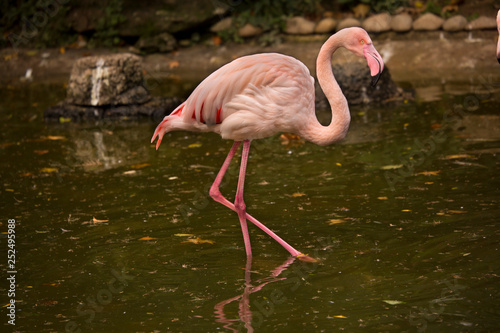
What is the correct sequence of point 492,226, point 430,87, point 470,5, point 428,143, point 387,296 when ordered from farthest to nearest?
point 470,5 < point 430,87 < point 428,143 < point 492,226 < point 387,296

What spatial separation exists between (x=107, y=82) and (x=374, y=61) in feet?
17.4

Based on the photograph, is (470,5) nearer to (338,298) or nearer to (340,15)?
(340,15)

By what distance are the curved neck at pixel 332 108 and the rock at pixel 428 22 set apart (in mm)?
7619

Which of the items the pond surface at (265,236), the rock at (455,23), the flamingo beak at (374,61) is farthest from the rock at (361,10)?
the flamingo beak at (374,61)

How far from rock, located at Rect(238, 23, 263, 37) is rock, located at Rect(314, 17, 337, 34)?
3.79 feet

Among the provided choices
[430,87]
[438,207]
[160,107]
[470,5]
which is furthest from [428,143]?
[470,5]

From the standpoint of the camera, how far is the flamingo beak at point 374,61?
432cm

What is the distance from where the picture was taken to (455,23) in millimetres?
11414

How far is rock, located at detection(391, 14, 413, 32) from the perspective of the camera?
11805 millimetres

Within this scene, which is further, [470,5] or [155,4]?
[155,4]

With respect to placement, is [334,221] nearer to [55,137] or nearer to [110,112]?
[55,137]

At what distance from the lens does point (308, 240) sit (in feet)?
15.6

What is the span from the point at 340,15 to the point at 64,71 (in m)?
5.35

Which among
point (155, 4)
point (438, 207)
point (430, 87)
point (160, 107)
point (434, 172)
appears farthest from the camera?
point (155, 4)
